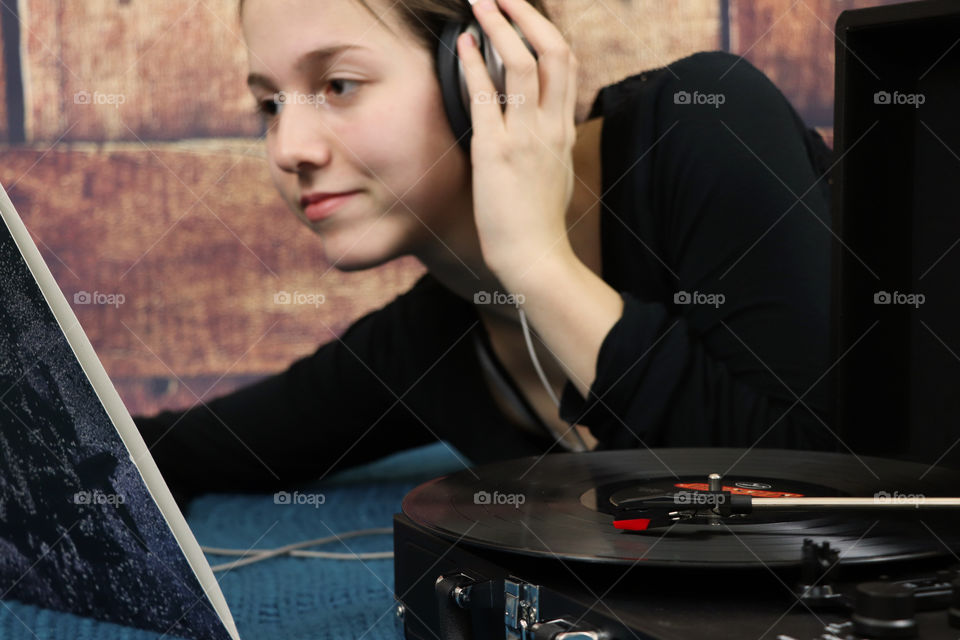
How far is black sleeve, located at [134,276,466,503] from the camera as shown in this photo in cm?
133

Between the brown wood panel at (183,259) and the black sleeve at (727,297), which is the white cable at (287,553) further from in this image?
the brown wood panel at (183,259)

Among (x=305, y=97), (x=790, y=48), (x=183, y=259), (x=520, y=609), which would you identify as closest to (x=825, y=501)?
(x=520, y=609)

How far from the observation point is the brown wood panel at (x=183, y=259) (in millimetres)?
Result: 1814

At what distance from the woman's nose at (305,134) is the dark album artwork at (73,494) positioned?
47 cm

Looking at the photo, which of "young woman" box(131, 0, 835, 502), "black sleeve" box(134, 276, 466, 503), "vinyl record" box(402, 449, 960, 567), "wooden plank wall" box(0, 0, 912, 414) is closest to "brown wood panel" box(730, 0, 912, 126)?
"wooden plank wall" box(0, 0, 912, 414)

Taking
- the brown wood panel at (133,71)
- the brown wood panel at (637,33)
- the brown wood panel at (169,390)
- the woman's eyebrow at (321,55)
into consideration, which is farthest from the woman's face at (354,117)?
the brown wood panel at (169,390)

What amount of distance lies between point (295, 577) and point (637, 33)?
1.09m

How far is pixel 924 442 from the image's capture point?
877 mm

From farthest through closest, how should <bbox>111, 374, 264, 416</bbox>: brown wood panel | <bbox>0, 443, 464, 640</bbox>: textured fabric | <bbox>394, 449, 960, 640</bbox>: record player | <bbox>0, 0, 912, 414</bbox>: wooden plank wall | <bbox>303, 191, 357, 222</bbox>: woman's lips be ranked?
<bbox>111, 374, 264, 416</bbox>: brown wood panel
<bbox>0, 0, 912, 414</bbox>: wooden plank wall
<bbox>303, 191, 357, 222</bbox>: woman's lips
<bbox>0, 443, 464, 640</bbox>: textured fabric
<bbox>394, 449, 960, 640</bbox>: record player

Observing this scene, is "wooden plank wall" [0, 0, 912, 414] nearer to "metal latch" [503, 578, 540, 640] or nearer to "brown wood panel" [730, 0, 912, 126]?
"brown wood panel" [730, 0, 912, 126]

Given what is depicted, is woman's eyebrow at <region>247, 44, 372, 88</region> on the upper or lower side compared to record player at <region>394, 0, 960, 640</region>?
upper

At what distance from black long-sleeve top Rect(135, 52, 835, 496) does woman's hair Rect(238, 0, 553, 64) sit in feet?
0.72

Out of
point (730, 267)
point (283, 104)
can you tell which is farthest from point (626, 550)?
point (283, 104)

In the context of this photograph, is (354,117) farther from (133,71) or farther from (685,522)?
(133,71)
